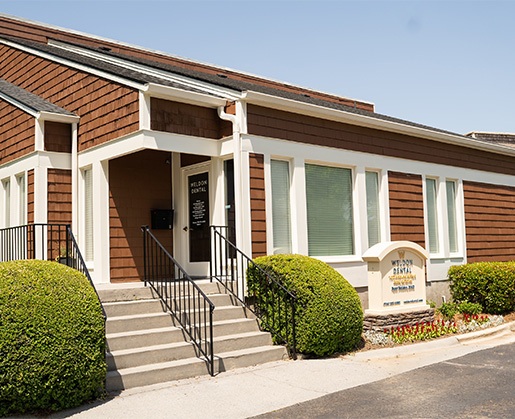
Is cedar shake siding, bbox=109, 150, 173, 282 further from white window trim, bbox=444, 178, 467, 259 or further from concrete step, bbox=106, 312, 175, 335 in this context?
white window trim, bbox=444, 178, 467, 259

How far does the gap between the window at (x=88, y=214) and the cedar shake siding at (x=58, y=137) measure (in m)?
0.62

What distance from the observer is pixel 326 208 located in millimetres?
11281

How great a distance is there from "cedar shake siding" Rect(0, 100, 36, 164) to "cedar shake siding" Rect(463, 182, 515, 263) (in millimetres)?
9730

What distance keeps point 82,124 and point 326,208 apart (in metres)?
4.74

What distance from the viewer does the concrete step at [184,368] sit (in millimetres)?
7055

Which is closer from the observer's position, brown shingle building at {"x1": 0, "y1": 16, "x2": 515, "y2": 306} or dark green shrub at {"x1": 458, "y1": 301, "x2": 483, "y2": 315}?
brown shingle building at {"x1": 0, "y1": 16, "x2": 515, "y2": 306}

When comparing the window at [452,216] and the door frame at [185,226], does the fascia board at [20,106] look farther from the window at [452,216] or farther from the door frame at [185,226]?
the window at [452,216]

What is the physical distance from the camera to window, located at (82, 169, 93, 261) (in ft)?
35.7

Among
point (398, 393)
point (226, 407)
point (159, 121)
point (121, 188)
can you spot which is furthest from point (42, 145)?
point (398, 393)

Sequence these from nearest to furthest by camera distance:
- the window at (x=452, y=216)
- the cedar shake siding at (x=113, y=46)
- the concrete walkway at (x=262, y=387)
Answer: the concrete walkway at (x=262, y=387) → the window at (x=452, y=216) → the cedar shake siding at (x=113, y=46)

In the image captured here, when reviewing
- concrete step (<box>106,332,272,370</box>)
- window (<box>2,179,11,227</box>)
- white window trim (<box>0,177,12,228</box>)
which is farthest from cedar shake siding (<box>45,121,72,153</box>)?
concrete step (<box>106,332,272,370</box>)

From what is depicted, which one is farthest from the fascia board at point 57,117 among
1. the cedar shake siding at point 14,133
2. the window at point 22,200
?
the window at point 22,200

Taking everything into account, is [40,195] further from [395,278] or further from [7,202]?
[395,278]

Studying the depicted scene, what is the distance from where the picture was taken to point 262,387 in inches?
279
